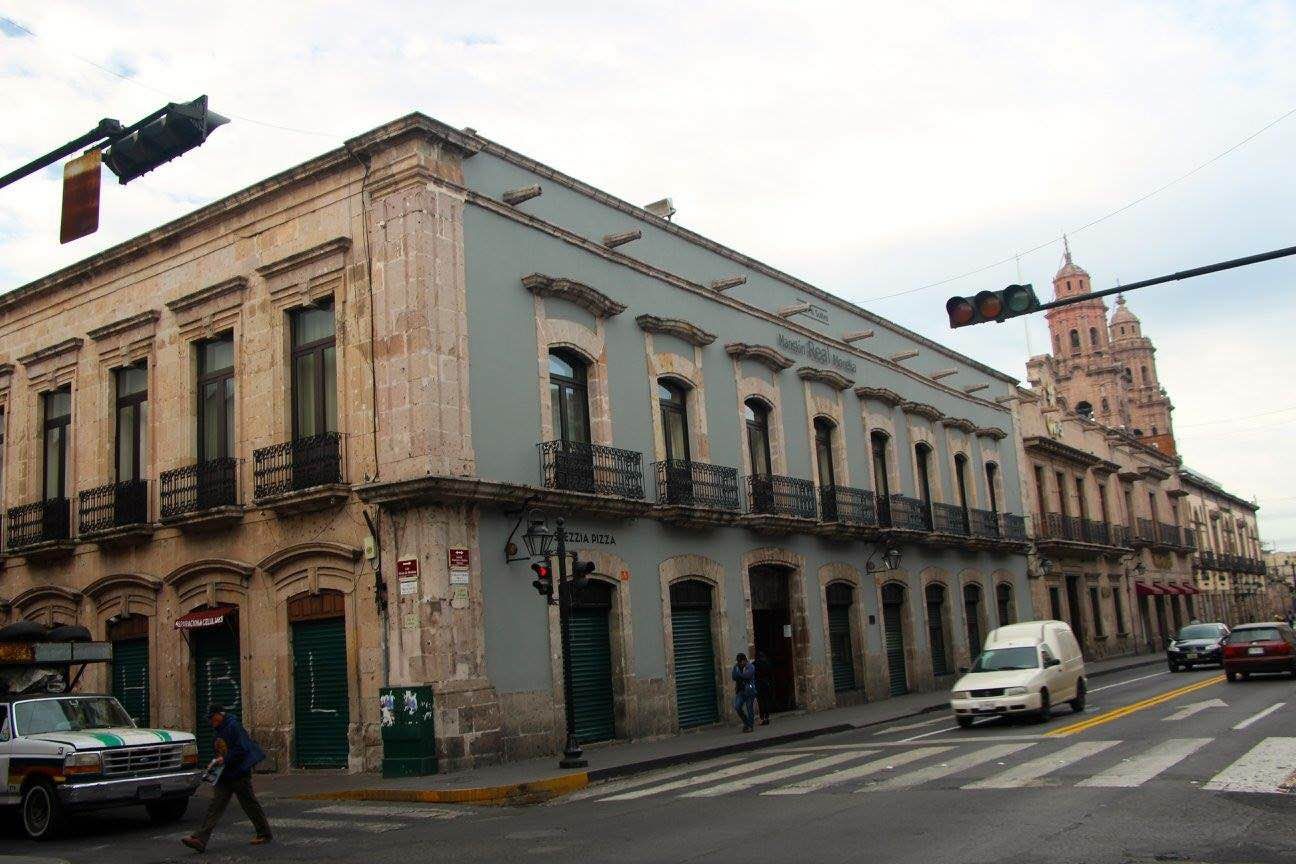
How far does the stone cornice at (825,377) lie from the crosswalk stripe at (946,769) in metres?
13.8

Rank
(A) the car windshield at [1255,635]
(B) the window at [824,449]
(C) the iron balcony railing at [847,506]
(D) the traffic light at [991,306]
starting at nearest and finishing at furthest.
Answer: (D) the traffic light at [991,306] → (A) the car windshield at [1255,635] → (C) the iron balcony railing at [847,506] → (B) the window at [824,449]

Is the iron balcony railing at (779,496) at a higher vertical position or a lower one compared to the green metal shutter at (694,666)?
higher

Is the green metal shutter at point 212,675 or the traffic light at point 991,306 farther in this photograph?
the green metal shutter at point 212,675

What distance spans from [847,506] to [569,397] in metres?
10.2

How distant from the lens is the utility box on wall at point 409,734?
16.9 metres

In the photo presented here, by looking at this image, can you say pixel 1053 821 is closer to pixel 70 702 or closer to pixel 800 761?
pixel 800 761

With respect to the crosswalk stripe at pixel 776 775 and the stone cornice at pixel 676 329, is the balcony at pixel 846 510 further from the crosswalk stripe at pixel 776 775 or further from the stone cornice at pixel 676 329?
the crosswalk stripe at pixel 776 775

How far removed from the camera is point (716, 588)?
79.3ft

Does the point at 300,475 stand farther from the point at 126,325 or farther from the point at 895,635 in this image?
the point at 895,635

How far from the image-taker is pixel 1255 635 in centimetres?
2730

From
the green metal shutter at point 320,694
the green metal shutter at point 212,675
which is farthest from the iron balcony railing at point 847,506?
the green metal shutter at point 212,675

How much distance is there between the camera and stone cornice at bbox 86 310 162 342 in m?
23.3

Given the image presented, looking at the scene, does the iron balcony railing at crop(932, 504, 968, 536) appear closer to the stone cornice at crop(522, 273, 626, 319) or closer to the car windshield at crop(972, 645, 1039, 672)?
the car windshield at crop(972, 645, 1039, 672)

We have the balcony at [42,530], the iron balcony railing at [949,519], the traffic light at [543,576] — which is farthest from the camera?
the iron balcony railing at [949,519]
